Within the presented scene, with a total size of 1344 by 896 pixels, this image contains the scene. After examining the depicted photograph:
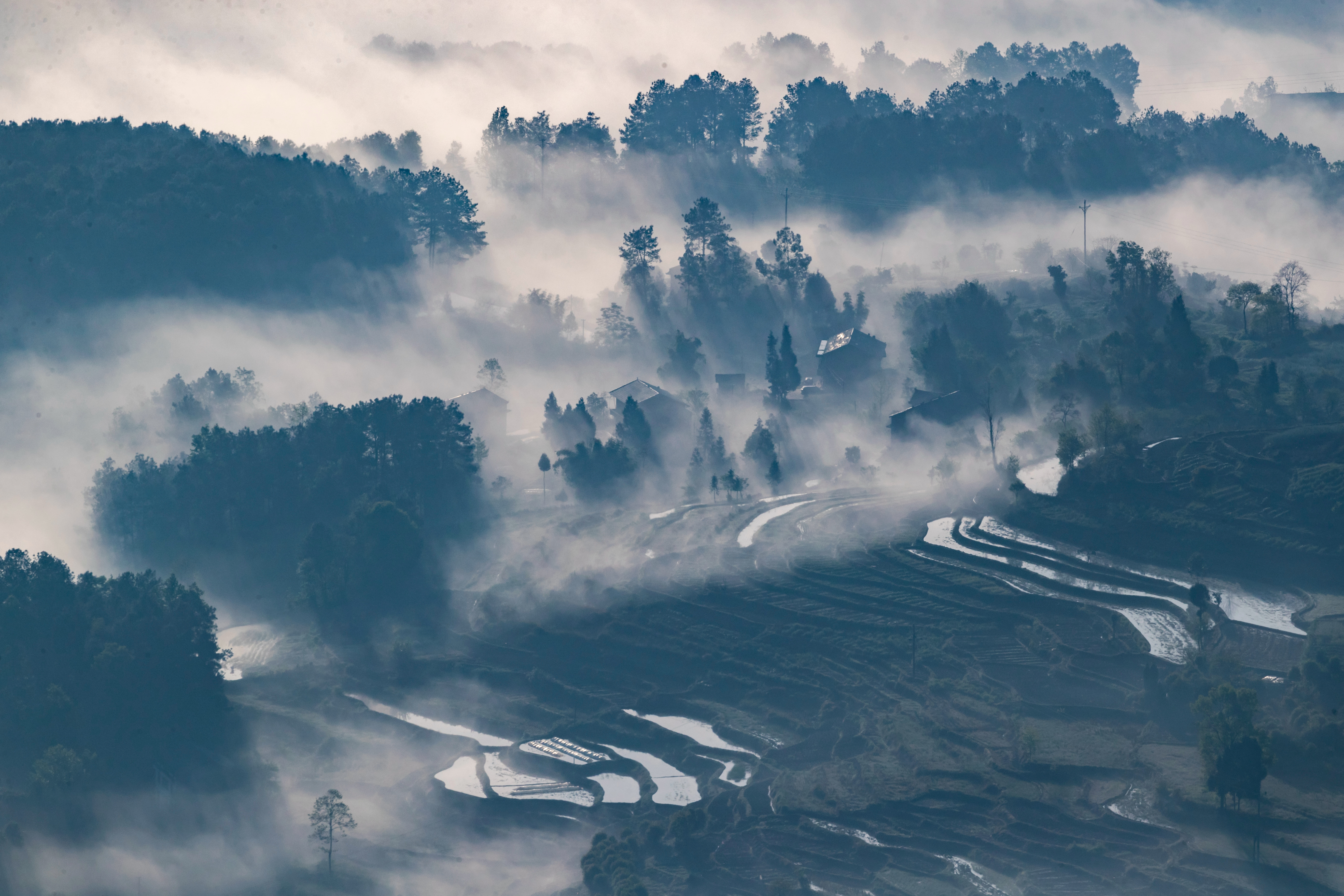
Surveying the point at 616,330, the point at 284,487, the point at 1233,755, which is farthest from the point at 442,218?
the point at 1233,755

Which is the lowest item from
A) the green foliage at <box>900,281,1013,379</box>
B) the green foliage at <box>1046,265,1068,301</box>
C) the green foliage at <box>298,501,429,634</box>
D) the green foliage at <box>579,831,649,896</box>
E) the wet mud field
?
the green foliage at <box>579,831,649,896</box>

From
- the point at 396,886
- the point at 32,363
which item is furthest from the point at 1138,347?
the point at 32,363

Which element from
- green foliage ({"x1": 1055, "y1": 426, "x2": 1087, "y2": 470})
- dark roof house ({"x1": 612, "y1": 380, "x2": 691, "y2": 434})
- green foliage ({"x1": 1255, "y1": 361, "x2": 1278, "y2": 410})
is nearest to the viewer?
green foliage ({"x1": 1055, "y1": 426, "x2": 1087, "y2": 470})

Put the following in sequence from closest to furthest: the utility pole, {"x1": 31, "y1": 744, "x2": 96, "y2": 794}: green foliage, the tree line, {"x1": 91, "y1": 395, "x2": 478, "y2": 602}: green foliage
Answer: {"x1": 31, "y1": 744, "x2": 96, "y2": 794}: green foliage, the tree line, {"x1": 91, "y1": 395, "x2": 478, "y2": 602}: green foliage, the utility pole

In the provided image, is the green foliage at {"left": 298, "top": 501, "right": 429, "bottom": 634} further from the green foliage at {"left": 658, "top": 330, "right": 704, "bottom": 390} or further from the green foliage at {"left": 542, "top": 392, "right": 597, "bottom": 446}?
the green foliage at {"left": 658, "top": 330, "right": 704, "bottom": 390}

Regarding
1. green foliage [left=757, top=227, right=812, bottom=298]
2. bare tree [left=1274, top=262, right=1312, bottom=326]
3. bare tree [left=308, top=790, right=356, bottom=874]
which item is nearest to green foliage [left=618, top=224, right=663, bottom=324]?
green foliage [left=757, top=227, right=812, bottom=298]

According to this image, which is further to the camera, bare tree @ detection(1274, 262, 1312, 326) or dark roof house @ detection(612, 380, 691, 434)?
dark roof house @ detection(612, 380, 691, 434)

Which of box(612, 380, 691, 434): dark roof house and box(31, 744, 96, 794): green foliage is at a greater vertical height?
box(612, 380, 691, 434): dark roof house
